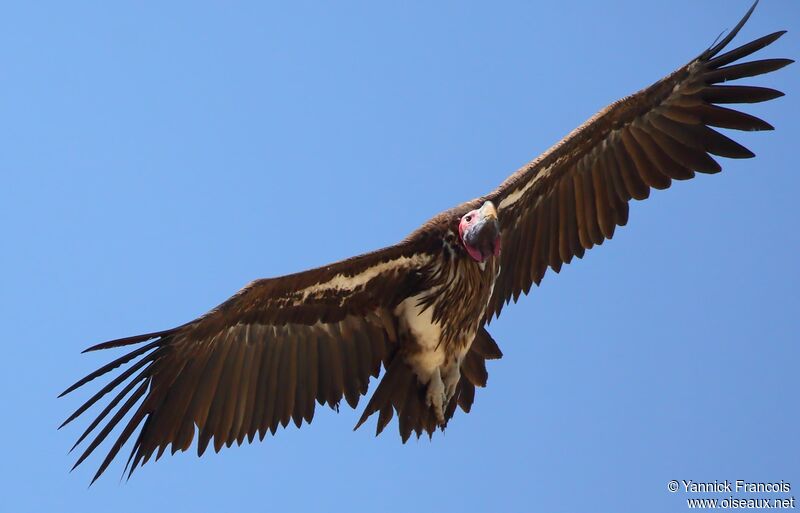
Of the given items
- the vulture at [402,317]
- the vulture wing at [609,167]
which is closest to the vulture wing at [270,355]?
the vulture at [402,317]

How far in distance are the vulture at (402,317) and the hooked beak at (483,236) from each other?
0.04 ft

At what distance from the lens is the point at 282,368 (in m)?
12.1

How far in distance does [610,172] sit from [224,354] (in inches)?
141

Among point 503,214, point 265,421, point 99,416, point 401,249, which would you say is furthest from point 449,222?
point 99,416

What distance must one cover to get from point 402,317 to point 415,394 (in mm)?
600

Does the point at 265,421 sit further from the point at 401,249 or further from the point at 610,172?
the point at 610,172

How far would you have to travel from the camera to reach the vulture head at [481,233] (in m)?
11.3

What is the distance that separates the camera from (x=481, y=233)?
11.3m

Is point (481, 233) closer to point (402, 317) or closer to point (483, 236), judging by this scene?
point (483, 236)

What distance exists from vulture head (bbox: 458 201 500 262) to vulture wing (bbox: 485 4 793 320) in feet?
2.76

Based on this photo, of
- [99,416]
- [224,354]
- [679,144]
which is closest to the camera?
[99,416]

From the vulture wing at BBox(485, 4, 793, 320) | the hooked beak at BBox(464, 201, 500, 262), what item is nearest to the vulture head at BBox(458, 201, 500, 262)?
the hooked beak at BBox(464, 201, 500, 262)

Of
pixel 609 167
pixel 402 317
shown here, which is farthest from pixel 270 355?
pixel 609 167

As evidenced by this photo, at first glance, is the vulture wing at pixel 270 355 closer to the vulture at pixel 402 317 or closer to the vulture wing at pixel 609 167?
the vulture at pixel 402 317
